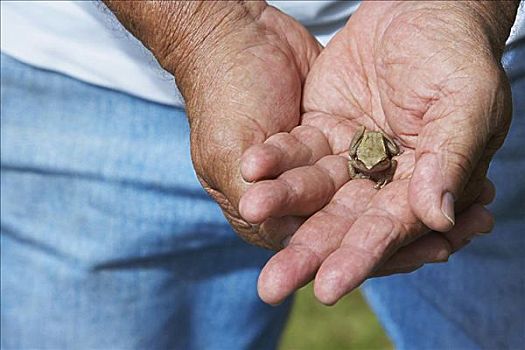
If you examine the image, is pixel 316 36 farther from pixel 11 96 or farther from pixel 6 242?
pixel 6 242

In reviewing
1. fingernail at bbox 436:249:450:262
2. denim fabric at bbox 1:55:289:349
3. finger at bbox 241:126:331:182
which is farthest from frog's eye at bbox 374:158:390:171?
denim fabric at bbox 1:55:289:349

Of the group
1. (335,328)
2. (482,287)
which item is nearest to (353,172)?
(482,287)

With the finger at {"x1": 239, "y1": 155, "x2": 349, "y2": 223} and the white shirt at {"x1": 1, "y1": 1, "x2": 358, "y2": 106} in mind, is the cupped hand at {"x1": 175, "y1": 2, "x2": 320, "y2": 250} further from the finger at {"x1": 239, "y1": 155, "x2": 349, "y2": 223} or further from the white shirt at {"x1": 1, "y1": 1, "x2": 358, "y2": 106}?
the white shirt at {"x1": 1, "y1": 1, "x2": 358, "y2": 106}

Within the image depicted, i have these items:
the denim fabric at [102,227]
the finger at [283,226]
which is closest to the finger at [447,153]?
the finger at [283,226]

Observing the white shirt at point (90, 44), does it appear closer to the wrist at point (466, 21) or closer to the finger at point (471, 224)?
the wrist at point (466, 21)

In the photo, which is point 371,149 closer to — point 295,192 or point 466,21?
point 295,192

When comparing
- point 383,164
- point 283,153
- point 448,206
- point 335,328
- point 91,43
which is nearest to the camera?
point 448,206
